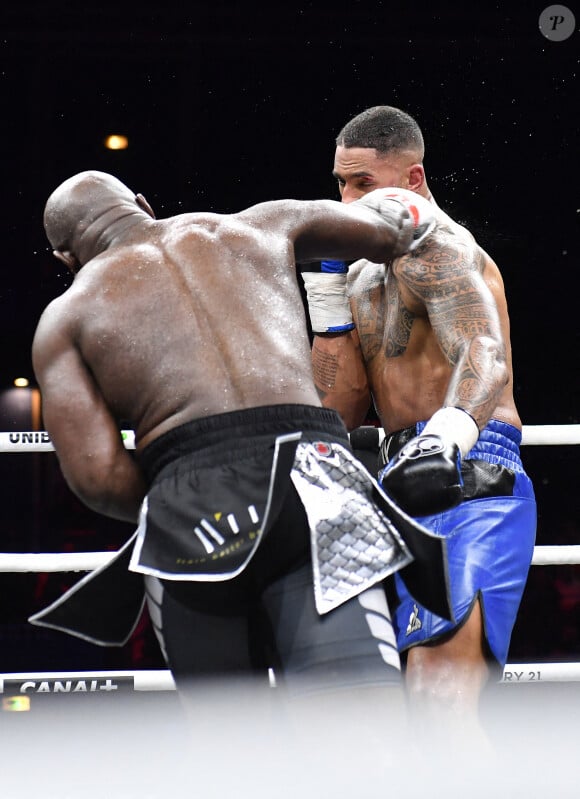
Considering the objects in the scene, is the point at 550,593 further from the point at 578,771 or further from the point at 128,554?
the point at 578,771

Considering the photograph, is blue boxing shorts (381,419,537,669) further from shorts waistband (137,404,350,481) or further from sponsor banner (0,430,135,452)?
sponsor banner (0,430,135,452)

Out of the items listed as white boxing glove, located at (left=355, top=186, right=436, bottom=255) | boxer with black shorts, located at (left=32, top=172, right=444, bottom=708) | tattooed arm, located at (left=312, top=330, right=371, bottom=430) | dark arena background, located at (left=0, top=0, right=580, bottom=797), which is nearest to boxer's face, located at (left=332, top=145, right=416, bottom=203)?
tattooed arm, located at (left=312, top=330, right=371, bottom=430)

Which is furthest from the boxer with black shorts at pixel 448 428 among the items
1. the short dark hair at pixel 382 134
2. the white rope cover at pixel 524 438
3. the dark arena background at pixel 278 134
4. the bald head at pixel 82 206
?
the dark arena background at pixel 278 134

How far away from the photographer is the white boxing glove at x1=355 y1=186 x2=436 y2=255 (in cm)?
157

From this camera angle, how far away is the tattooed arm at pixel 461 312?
5.20 feet

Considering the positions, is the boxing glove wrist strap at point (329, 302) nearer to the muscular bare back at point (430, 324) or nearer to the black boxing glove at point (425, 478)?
the muscular bare back at point (430, 324)

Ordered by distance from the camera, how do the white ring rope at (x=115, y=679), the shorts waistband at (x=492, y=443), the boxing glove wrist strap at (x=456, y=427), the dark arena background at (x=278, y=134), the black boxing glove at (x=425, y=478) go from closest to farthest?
the black boxing glove at (x=425, y=478), the boxing glove wrist strap at (x=456, y=427), the shorts waistband at (x=492, y=443), the white ring rope at (x=115, y=679), the dark arena background at (x=278, y=134)

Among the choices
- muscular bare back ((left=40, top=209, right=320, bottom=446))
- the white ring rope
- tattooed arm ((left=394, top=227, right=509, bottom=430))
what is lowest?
the white ring rope

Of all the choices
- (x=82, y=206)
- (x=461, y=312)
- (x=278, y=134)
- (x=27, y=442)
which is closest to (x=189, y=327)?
(x=82, y=206)

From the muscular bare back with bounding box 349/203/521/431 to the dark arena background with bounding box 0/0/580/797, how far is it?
7.92 ft

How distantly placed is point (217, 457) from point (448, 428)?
389 mm

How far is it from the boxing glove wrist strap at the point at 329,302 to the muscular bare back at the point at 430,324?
0.03 metres

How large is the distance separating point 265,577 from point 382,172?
1137mm

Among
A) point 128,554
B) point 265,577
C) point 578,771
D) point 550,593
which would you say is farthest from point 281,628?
Result: point 550,593
